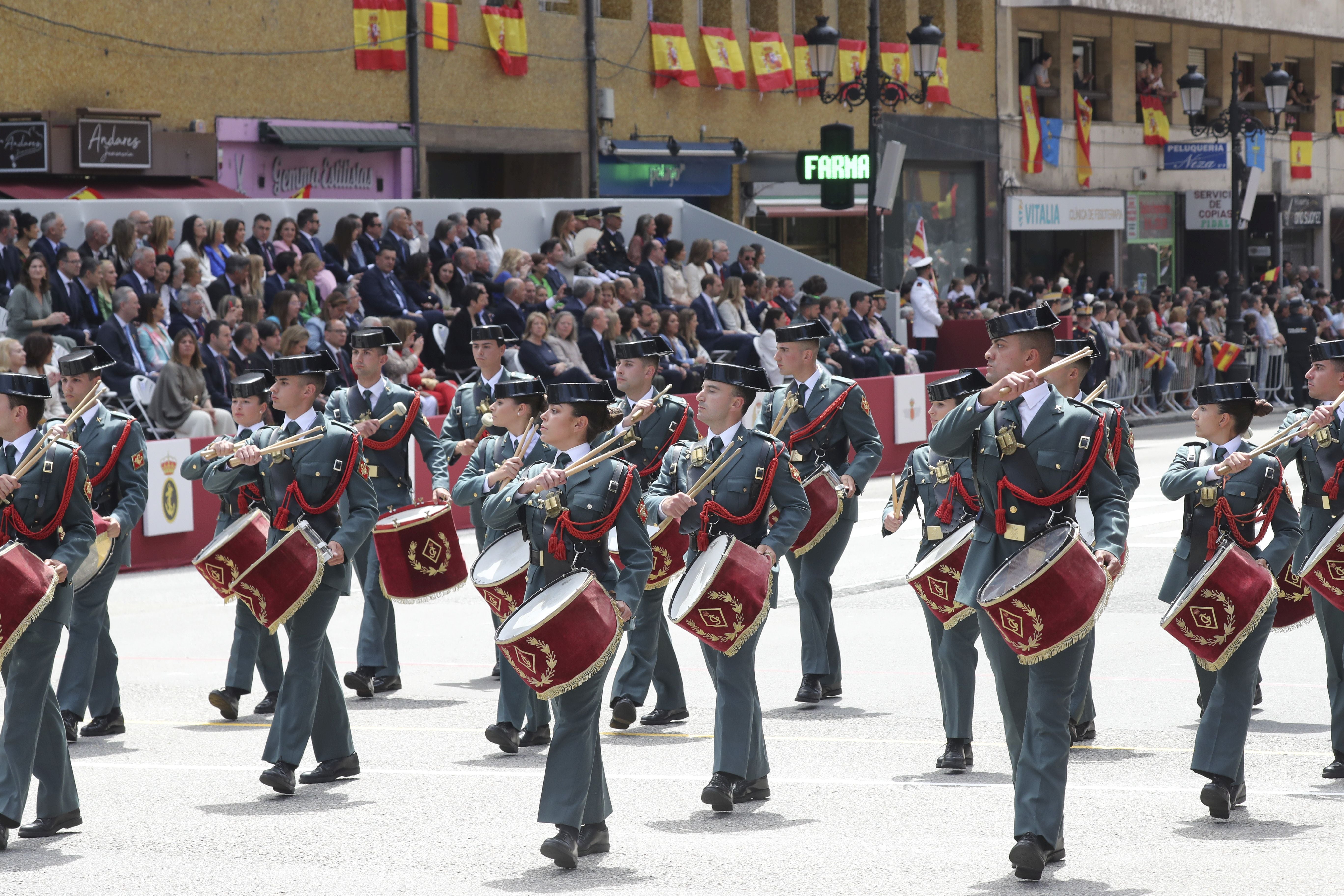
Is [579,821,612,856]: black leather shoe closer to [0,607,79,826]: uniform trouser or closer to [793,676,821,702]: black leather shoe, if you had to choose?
[0,607,79,826]: uniform trouser

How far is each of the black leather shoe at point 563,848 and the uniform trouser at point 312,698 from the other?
183 cm

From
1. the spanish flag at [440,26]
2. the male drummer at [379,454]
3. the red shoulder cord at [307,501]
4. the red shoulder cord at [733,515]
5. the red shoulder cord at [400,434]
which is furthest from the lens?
the spanish flag at [440,26]

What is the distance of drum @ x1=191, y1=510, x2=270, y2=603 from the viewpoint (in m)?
9.39

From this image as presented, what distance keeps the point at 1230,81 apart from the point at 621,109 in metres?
18.4

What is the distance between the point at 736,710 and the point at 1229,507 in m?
2.43

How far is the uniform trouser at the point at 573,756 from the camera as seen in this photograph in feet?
23.7

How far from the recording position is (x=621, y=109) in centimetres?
3072

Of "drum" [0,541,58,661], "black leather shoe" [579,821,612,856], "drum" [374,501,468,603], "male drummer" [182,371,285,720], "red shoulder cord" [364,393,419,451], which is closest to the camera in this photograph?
"black leather shoe" [579,821,612,856]

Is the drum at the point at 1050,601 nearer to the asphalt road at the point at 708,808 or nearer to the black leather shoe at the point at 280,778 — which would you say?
the asphalt road at the point at 708,808

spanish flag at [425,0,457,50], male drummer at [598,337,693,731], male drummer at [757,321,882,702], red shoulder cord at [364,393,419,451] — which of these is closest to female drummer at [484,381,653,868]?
male drummer at [598,337,693,731]

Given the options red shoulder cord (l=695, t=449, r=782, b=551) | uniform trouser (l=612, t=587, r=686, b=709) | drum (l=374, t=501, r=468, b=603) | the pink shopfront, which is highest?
the pink shopfront

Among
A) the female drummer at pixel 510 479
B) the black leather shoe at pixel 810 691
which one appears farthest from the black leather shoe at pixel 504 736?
the black leather shoe at pixel 810 691

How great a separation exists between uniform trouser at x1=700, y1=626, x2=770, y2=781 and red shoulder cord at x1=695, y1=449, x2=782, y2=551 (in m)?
0.52

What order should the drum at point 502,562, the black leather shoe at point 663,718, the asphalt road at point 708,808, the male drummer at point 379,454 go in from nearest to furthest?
1. the asphalt road at point 708,808
2. the drum at point 502,562
3. the black leather shoe at point 663,718
4. the male drummer at point 379,454
